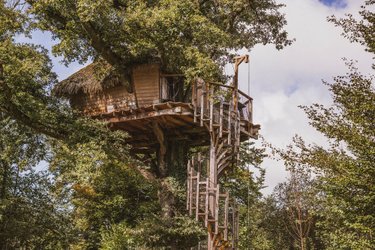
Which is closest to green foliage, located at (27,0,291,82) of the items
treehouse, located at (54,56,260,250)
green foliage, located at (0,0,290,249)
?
green foliage, located at (0,0,290,249)

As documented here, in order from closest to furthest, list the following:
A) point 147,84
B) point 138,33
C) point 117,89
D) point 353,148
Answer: point 353,148
point 138,33
point 147,84
point 117,89

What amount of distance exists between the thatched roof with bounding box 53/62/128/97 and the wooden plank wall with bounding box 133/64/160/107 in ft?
1.89

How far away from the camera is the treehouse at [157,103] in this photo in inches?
640

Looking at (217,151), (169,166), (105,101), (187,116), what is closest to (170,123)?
(187,116)

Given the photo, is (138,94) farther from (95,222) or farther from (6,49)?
(95,222)

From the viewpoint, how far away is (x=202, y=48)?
51.5 feet

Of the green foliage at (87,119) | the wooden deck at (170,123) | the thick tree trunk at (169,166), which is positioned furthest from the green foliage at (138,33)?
Result: the thick tree trunk at (169,166)

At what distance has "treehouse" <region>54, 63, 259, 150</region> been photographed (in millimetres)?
16266

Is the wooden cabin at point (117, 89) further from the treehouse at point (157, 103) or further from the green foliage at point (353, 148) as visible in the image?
the green foliage at point (353, 148)

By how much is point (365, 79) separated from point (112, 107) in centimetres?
1096

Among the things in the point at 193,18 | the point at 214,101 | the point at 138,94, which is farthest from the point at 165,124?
the point at 193,18

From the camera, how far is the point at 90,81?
733 inches

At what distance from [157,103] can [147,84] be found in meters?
0.95

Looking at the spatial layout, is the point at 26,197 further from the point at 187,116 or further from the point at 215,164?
the point at 215,164
